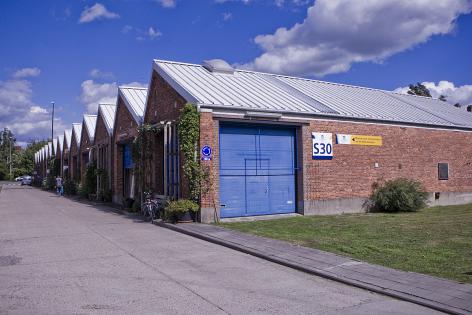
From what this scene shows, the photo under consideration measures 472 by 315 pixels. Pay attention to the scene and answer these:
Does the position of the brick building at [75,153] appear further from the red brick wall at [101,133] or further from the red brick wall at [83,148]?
the red brick wall at [101,133]

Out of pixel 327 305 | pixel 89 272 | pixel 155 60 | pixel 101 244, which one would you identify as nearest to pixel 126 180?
pixel 155 60

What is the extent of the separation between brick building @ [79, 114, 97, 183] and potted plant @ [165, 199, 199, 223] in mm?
20266

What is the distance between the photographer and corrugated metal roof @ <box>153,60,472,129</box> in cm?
1819

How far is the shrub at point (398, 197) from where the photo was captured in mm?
20453

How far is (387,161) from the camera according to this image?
22.2 metres

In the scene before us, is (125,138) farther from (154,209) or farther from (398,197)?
(398,197)

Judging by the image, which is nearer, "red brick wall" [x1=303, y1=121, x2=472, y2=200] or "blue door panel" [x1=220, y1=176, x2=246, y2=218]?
"blue door panel" [x1=220, y1=176, x2=246, y2=218]

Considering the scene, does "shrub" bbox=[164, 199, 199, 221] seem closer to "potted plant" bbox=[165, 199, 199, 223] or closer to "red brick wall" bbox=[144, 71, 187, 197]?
"potted plant" bbox=[165, 199, 199, 223]

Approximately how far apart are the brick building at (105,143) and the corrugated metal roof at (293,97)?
386 inches

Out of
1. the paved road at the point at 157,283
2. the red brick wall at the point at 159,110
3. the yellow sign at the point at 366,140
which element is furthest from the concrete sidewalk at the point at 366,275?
the yellow sign at the point at 366,140

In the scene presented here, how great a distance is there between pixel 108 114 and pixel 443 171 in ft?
69.0

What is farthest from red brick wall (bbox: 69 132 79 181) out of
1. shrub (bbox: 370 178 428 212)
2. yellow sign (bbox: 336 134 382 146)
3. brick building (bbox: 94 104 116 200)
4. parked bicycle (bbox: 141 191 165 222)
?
shrub (bbox: 370 178 428 212)

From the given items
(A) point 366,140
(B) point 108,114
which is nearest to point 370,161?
(A) point 366,140

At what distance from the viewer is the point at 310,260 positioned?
945cm
